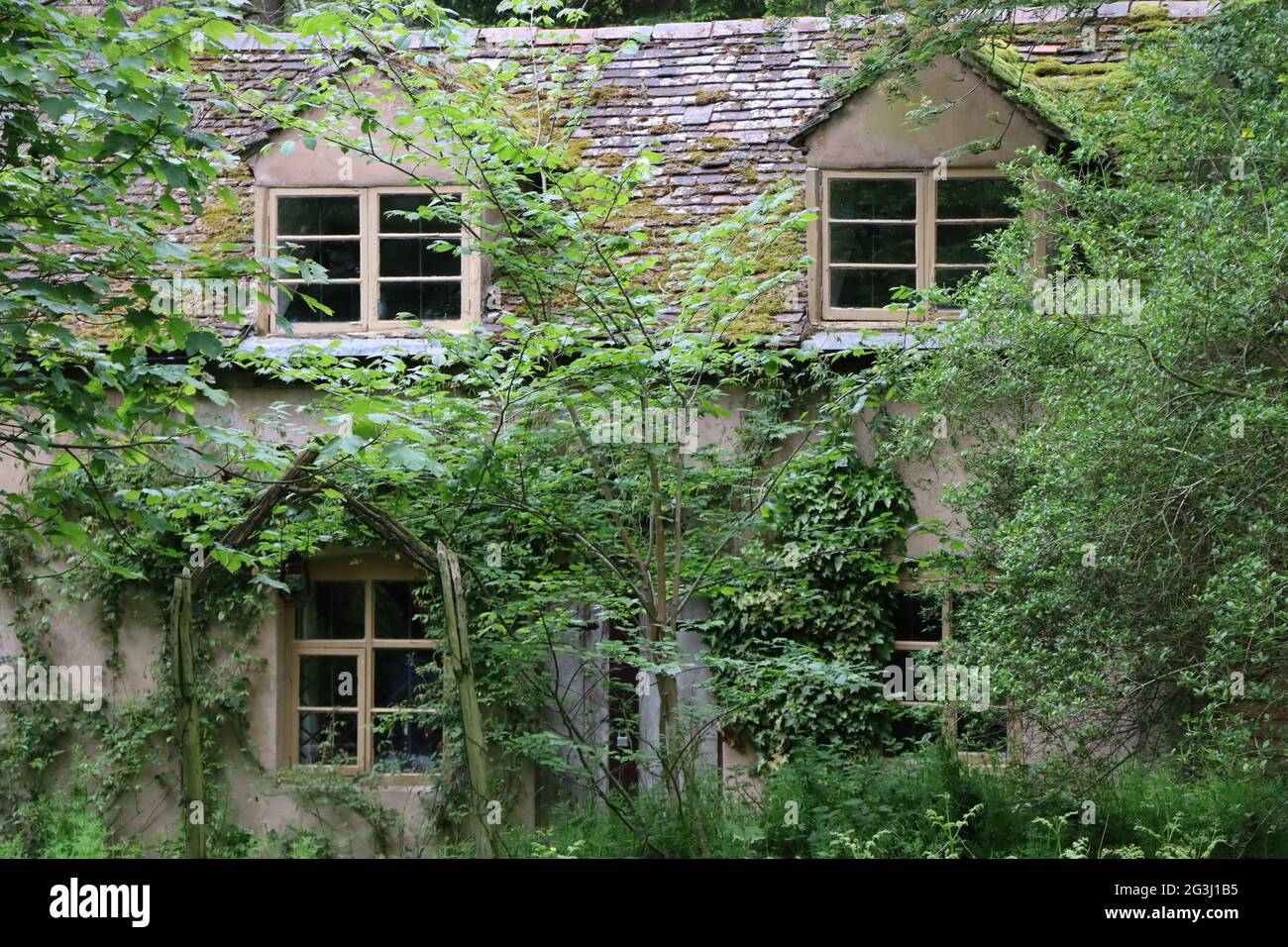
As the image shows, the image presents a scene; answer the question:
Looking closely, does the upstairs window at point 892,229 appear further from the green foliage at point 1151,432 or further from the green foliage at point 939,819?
the green foliage at point 939,819

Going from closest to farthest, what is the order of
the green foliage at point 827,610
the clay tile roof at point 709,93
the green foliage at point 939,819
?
the green foliage at point 939,819, the green foliage at point 827,610, the clay tile roof at point 709,93

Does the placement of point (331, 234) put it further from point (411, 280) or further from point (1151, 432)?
point (1151, 432)

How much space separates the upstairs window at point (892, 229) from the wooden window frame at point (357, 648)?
4.35 metres

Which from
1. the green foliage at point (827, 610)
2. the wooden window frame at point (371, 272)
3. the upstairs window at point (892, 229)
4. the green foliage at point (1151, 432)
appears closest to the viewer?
the green foliage at point (1151, 432)

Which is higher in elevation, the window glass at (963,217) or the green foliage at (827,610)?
the window glass at (963,217)

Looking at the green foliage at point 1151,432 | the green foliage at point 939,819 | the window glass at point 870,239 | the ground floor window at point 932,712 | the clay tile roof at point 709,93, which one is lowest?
the green foliage at point 939,819

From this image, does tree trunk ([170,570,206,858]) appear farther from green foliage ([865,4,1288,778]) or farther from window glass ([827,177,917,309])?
window glass ([827,177,917,309])

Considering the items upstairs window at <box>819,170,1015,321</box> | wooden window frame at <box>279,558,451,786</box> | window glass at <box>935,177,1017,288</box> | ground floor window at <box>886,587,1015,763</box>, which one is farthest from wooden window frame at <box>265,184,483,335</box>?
ground floor window at <box>886,587,1015,763</box>

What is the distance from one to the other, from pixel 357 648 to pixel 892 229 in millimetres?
5753

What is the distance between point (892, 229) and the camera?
32.8ft

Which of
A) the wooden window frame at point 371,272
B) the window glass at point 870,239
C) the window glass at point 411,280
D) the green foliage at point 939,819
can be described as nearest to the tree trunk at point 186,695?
the green foliage at point 939,819

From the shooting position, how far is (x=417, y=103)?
5.95m

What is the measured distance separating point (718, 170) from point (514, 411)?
454cm

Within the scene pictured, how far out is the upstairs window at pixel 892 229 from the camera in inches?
390
